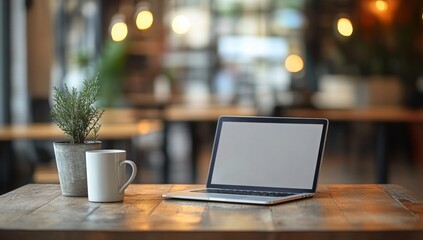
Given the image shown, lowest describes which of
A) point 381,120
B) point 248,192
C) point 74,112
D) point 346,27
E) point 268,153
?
point 381,120

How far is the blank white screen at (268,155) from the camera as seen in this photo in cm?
263

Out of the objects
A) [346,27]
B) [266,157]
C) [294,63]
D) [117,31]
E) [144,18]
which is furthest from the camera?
[294,63]

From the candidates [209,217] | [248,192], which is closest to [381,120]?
[248,192]

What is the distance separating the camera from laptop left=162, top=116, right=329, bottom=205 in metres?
2.62

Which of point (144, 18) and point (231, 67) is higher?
point (144, 18)

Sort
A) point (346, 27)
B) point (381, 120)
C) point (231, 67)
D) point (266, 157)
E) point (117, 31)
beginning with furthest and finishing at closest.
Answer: point (231, 67)
point (117, 31)
point (381, 120)
point (346, 27)
point (266, 157)

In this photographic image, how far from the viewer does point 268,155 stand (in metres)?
2.70

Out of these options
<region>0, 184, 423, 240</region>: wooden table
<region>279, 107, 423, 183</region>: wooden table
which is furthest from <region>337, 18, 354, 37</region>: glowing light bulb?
<region>0, 184, 423, 240</region>: wooden table

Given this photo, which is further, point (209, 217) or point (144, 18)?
point (144, 18)

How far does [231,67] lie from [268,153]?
1321 centimetres

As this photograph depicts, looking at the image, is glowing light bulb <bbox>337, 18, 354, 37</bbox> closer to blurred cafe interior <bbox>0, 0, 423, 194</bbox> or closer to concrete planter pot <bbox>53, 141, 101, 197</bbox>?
blurred cafe interior <bbox>0, 0, 423, 194</bbox>

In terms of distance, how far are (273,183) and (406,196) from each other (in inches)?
15.4

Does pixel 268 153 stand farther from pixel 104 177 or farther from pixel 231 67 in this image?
pixel 231 67

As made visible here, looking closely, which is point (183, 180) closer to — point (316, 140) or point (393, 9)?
point (393, 9)
